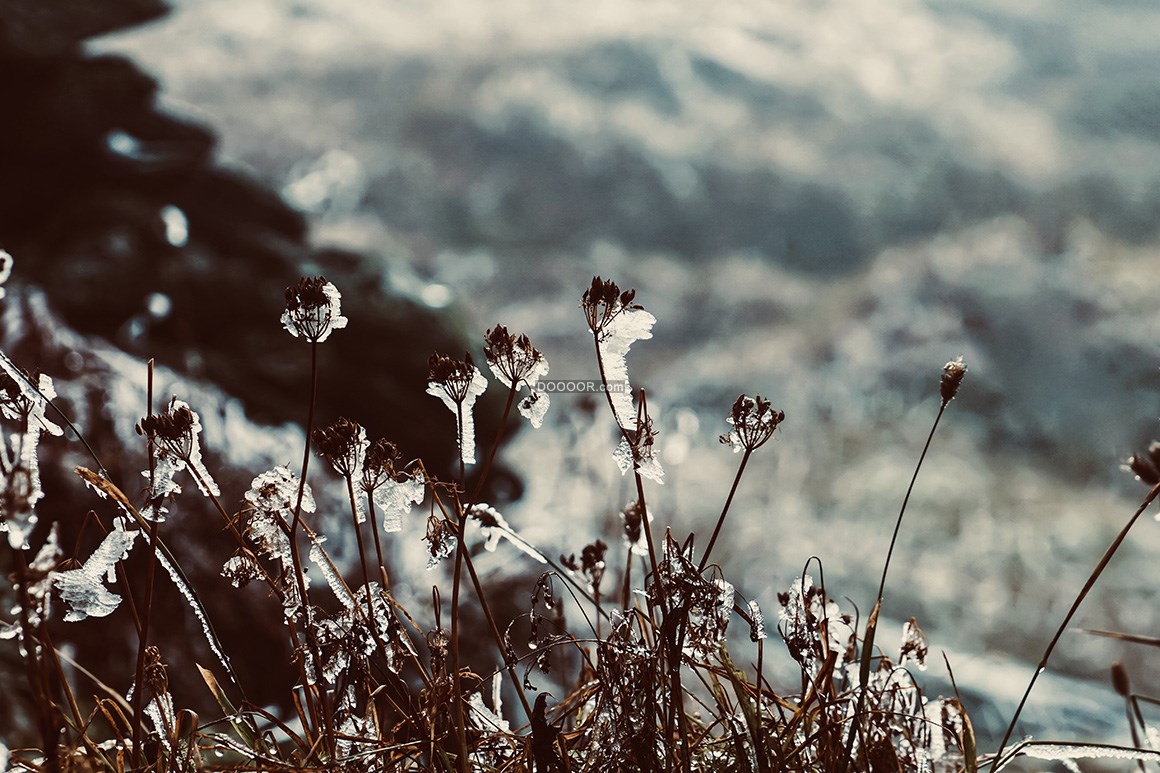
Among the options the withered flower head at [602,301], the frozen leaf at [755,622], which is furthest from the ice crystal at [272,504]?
the frozen leaf at [755,622]

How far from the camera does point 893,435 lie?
122 inches

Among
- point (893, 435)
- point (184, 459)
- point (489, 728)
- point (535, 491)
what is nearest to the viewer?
point (184, 459)

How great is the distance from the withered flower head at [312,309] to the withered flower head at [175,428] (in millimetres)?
135

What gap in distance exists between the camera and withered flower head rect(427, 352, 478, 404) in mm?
864

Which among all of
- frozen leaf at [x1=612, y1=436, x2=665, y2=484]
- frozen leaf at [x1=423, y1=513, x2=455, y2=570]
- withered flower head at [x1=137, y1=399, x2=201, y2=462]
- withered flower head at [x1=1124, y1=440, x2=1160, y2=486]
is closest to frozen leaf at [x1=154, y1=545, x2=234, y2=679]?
withered flower head at [x1=137, y1=399, x2=201, y2=462]

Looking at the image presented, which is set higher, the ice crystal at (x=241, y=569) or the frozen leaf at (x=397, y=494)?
the frozen leaf at (x=397, y=494)

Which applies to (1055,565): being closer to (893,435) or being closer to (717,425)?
(893,435)

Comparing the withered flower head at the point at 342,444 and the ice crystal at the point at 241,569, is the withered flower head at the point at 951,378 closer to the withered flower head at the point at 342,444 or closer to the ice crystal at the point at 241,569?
the withered flower head at the point at 342,444

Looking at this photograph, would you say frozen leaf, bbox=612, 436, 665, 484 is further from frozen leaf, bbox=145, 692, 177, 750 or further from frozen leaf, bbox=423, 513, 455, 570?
frozen leaf, bbox=145, 692, 177, 750

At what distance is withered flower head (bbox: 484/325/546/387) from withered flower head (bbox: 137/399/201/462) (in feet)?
1.00

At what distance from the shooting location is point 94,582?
94 cm

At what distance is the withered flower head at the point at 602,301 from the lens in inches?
32.6

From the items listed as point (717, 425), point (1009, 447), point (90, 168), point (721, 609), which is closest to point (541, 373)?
point (721, 609)

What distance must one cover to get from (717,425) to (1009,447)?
0.99m
